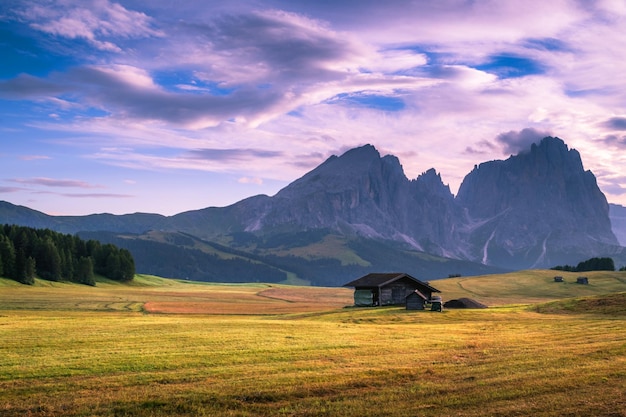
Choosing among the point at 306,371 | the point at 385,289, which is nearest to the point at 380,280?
the point at 385,289

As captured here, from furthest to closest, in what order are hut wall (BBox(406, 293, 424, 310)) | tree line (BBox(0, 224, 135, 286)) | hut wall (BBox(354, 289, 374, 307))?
tree line (BBox(0, 224, 135, 286)) → hut wall (BBox(354, 289, 374, 307)) → hut wall (BBox(406, 293, 424, 310))

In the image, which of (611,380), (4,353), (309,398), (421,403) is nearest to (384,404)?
(421,403)

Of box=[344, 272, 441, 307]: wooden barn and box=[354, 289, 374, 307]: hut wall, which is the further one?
box=[354, 289, 374, 307]: hut wall

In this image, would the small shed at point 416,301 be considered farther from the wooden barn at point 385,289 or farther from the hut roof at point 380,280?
the hut roof at point 380,280

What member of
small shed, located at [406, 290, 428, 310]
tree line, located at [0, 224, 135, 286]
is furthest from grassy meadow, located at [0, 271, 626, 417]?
tree line, located at [0, 224, 135, 286]

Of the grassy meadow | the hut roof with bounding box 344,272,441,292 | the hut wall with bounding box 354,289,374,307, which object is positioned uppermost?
the hut roof with bounding box 344,272,441,292

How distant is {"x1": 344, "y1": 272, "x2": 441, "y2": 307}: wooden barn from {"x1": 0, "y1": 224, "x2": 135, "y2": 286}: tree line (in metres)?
84.5

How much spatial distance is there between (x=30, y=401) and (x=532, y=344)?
31.9 meters

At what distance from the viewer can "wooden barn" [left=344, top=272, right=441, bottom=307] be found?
98875 millimetres

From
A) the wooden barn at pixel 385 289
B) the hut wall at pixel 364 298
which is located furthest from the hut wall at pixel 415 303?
the hut wall at pixel 364 298

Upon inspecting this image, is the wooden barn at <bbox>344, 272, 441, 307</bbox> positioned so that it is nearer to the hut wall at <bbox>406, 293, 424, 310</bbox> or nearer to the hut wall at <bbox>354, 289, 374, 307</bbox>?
the hut wall at <bbox>354, 289, 374, 307</bbox>

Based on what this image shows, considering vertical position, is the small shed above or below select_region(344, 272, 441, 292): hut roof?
below

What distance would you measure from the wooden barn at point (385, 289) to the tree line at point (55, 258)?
A: 84.5 m

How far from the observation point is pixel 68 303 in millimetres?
91250
